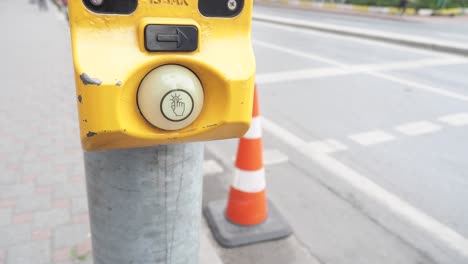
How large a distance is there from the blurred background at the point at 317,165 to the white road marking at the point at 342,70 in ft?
0.19

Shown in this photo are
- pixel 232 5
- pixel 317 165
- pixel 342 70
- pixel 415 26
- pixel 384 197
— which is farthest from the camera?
pixel 415 26

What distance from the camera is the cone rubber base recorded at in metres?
2.55

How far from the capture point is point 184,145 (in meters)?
1.17

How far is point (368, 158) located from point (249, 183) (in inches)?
71.9

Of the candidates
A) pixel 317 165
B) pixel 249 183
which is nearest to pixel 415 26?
pixel 317 165

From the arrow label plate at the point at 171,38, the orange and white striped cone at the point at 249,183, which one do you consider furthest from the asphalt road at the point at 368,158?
the arrow label plate at the point at 171,38

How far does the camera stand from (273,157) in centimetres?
390

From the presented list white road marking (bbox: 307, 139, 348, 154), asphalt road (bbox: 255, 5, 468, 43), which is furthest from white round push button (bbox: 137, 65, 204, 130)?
asphalt road (bbox: 255, 5, 468, 43)

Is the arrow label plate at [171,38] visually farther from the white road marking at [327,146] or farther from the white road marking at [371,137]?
the white road marking at [371,137]

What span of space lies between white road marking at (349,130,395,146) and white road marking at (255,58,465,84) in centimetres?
251

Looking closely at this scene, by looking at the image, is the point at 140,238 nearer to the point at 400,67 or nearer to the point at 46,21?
the point at 400,67

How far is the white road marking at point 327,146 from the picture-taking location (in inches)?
162

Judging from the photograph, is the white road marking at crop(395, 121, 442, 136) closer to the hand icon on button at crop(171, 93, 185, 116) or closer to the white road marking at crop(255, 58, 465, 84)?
the white road marking at crop(255, 58, 465, 84)

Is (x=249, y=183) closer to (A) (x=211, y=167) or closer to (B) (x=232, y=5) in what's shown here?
(A) (x=211, y=167)
